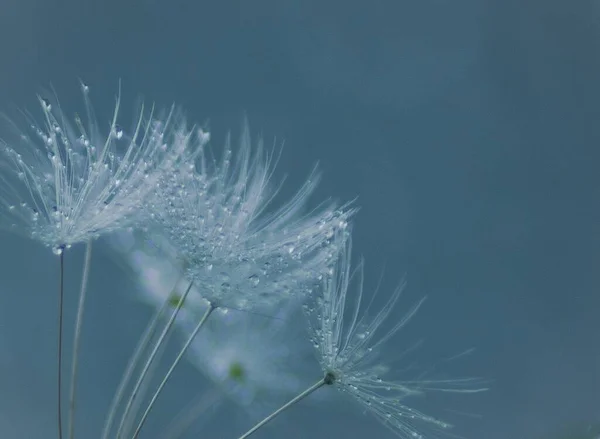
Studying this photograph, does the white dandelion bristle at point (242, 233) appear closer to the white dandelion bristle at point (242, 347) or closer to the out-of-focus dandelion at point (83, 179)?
the out-of-focus dandelion at point (83, 179)

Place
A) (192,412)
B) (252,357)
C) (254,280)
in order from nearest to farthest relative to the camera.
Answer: (254,280) → (252,357) → (192,412)

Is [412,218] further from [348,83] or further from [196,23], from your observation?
[196,23]

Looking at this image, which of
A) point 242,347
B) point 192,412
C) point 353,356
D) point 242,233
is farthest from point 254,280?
point 192,412

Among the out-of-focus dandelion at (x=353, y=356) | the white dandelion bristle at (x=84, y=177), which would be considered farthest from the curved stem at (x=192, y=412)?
the white dandelion bristle at (x=84, y=177)

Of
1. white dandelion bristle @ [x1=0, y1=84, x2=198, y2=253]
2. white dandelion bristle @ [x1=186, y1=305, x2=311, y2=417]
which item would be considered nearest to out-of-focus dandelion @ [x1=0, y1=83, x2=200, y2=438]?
white dandelion bristle @ [x1=0, y1=84, x2=198, y2=253]

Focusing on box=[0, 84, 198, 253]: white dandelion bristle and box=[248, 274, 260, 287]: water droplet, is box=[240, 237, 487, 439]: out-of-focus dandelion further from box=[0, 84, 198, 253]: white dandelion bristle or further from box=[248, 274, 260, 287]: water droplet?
box=[0, 84, 198, 253]: white dandelion bristle

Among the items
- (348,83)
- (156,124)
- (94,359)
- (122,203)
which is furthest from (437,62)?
(94,359)

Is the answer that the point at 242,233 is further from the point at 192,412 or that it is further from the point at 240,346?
the point at 192,412

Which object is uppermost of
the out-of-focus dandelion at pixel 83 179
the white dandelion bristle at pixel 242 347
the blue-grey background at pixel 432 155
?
the blue-grey background at pixel 432 155
